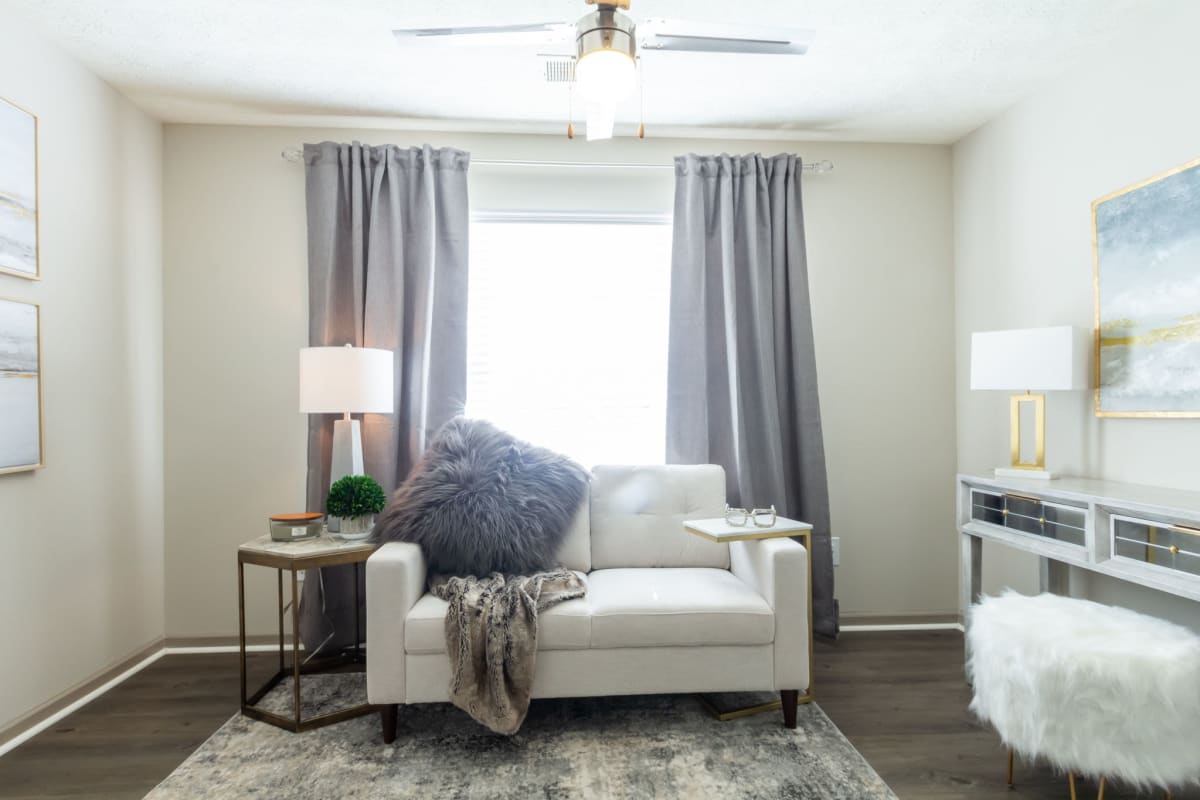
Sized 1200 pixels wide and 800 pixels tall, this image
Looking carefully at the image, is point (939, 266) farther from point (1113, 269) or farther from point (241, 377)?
point (241, 377)

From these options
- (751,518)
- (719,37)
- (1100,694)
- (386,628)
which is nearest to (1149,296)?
(1100,694)

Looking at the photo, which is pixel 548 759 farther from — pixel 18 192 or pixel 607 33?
pixel 18 192

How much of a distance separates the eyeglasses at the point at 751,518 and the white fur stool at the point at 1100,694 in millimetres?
904

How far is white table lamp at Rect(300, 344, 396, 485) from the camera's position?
2.86 metres

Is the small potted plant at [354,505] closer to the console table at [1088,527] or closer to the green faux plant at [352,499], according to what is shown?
the green faux plant at [352,499]

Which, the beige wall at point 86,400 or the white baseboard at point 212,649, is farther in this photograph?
the white baseboard at point 212,649

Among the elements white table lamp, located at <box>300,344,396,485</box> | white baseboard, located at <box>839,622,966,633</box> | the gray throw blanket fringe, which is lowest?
white baseboard, located at <box>839,622,966,633</box>

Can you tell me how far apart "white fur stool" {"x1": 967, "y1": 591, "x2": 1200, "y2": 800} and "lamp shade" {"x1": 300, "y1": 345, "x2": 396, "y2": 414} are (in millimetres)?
2456

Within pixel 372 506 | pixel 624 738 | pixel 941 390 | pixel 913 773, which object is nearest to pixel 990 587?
pixel 941 390

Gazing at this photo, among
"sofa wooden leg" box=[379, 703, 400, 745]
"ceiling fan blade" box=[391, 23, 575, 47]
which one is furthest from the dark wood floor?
"ceiling fan blade" box=[391, 23, 575, 47]

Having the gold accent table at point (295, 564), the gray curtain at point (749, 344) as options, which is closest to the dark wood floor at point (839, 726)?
the gold accent table at point (295, 564)

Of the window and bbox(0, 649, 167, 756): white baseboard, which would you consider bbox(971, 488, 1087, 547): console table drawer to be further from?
bbox(0, 649, 167, 756): white baseboard

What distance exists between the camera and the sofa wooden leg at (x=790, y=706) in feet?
8.20

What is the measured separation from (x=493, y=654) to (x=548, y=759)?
39 cm
